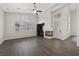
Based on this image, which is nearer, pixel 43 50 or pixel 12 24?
pixel 43 50

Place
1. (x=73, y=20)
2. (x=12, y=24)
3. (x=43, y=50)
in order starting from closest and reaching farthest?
(x=43, y=50) < (x=73, y=20) < (x=12, y=24)

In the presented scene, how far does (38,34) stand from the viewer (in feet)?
30.8

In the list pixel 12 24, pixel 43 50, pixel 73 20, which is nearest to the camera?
pixel 43 50

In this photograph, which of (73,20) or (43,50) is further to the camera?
(73,20)

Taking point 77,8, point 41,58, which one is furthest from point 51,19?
point 41,58

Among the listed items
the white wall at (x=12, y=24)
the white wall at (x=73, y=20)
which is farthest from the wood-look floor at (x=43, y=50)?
the white wall at (x=12, y=24)

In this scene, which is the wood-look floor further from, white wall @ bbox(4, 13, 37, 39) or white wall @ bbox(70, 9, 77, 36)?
white wall @ bbox(4, 13, 37, 39)

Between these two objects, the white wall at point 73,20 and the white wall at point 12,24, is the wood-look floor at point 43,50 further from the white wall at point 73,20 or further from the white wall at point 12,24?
the white wall at point 12,24

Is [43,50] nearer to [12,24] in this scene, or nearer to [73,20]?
[73,20]

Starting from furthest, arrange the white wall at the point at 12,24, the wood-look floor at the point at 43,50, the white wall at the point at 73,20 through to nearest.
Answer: the white wall at the point at 12,24, the white wall at the point at 73,20, the wood-look floor at the point at 43,50

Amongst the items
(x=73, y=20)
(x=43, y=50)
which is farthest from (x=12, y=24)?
(x=73, y=20)

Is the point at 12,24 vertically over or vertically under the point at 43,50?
over

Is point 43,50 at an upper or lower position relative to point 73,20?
lower

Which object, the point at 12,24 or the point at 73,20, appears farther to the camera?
the point at 12,24
